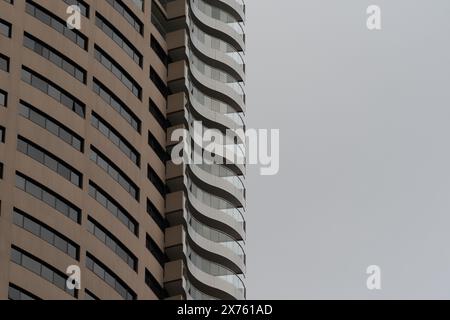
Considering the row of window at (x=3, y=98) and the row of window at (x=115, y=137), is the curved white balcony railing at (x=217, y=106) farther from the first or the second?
the row of window at (x=3, y=98)

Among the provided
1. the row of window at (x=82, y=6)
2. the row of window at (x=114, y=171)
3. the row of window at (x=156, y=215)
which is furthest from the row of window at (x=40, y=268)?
the row of window at (x=82, y=6)

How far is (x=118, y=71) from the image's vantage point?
85.8 meters

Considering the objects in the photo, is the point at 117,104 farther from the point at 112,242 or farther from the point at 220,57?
the point at 220,57

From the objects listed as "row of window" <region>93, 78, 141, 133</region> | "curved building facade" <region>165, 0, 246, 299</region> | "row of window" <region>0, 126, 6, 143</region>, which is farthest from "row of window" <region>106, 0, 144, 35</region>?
"row of window" <region>0, 126, 6, 143</region>

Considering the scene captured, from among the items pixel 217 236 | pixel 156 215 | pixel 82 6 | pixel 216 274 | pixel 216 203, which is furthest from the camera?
pixel 216 203

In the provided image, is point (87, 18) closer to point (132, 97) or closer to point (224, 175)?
point (132, 97)

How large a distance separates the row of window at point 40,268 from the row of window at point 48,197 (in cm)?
353

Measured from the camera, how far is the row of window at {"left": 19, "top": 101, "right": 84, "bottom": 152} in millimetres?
77250

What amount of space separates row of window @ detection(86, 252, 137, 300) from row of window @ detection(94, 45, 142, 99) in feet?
41.3

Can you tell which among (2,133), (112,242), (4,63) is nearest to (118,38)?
(4,63)

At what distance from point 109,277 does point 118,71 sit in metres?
13.5

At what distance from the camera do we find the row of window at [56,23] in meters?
80.3

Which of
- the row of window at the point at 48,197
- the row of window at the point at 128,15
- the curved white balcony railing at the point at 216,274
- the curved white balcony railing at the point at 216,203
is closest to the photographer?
the row of window at the point at 48,197
